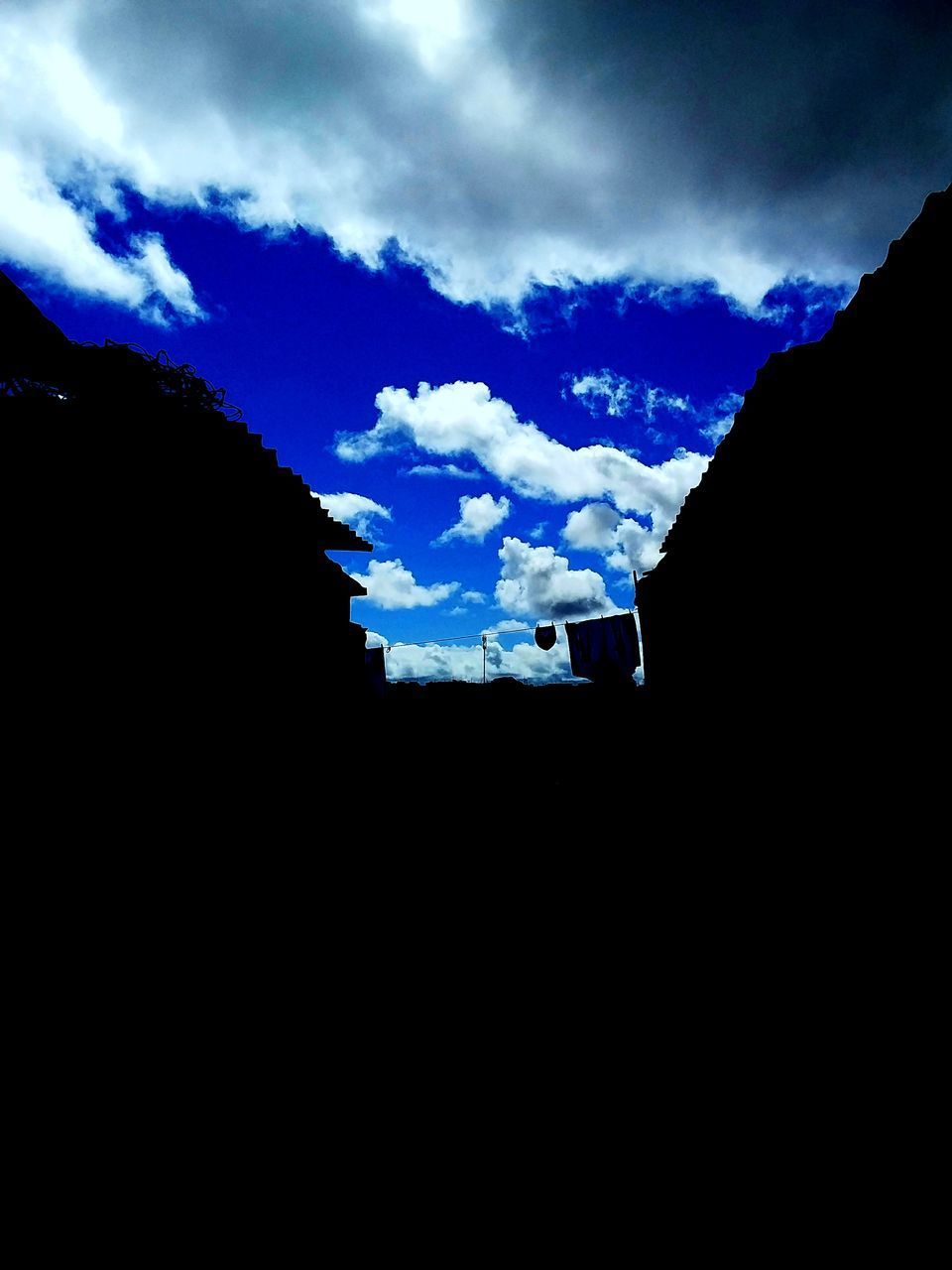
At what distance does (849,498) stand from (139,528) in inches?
312

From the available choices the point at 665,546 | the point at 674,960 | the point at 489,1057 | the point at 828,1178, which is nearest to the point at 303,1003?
the point at 489,1057

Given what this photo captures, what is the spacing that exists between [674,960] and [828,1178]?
2307 millimetres

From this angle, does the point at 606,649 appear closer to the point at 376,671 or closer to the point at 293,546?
the point at 376,671

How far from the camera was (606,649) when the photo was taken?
14305 mm

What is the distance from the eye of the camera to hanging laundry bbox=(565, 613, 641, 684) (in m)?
14.1

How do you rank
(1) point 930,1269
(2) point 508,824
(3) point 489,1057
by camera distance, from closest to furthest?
1. (1) point 930,1269
2. (3) point 489,1057
3. (2) point 508,824

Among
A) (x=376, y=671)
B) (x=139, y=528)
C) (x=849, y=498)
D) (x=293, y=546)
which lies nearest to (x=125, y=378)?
(x=139, y=528)

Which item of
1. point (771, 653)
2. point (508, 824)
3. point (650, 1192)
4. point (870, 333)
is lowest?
point (650, 1192)

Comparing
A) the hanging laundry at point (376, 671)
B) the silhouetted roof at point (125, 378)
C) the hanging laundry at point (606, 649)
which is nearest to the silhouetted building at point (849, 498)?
the hanging laundry at point (606, 649)

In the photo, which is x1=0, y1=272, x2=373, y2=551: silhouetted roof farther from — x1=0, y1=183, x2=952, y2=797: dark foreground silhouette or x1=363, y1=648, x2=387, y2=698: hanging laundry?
x1=363, y1=648, x2=387, y2=698: hanging laundry

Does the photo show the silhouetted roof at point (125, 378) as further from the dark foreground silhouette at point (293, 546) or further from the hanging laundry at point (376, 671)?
the hanging laundry at point (376, 671)

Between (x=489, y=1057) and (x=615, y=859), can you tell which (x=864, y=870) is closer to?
(x=615, y=859)

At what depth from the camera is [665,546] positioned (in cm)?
1262

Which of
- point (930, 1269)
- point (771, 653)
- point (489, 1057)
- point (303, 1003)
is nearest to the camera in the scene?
point (930, 1269)
